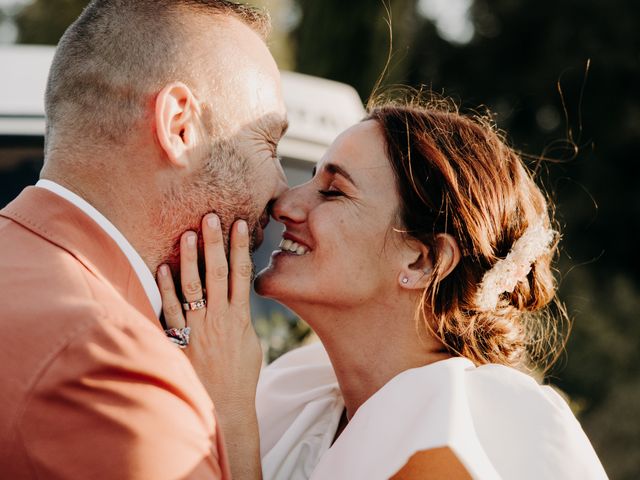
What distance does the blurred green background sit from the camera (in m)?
11.8

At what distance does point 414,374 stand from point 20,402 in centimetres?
135

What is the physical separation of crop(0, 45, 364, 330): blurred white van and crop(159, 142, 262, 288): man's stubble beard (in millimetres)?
1450

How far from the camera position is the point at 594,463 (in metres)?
2.86

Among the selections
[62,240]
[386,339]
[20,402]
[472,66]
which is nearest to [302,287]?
[386,339]

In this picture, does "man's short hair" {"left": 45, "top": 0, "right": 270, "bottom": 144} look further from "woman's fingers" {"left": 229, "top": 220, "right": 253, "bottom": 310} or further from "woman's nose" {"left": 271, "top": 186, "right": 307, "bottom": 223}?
"woman's nose" {"left": 271, "top": 186, "right": 307, "bottom": 223}

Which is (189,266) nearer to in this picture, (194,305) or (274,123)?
(194,305)

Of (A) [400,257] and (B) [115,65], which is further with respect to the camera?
(A) [400,257]

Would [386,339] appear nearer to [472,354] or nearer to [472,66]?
[472,354]

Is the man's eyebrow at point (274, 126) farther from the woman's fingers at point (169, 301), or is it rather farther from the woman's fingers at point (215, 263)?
the woman's fingers at point (169, 301)

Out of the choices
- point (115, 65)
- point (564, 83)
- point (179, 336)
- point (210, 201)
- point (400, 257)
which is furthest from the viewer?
point (564, 83)

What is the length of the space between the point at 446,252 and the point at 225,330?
36.8 inches

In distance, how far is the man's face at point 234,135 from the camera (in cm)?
301

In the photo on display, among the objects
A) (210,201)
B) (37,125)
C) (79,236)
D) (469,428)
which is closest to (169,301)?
(210,201)

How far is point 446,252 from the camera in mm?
3430
